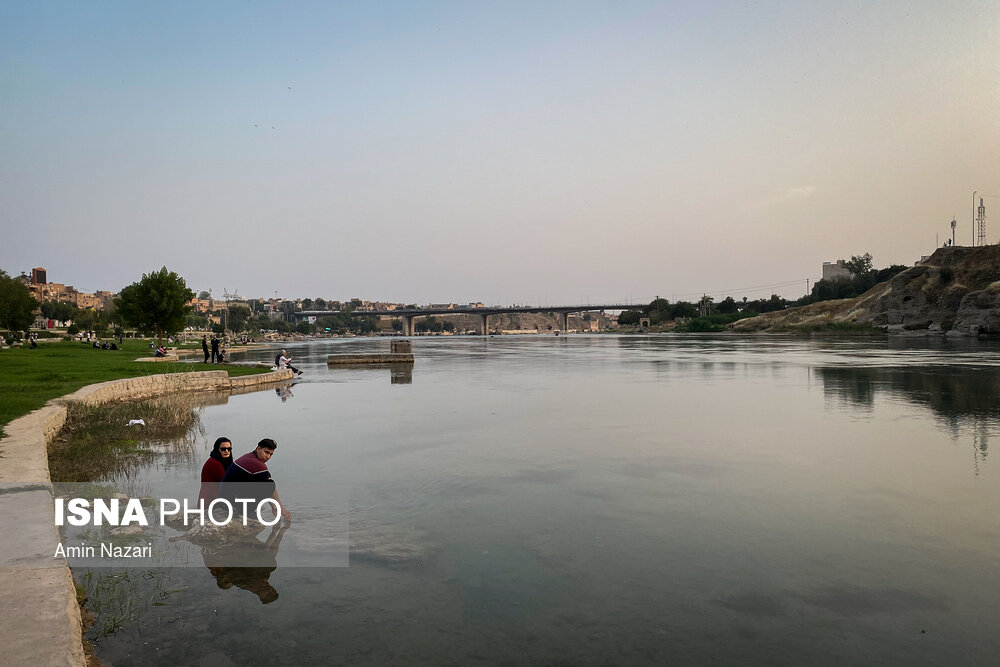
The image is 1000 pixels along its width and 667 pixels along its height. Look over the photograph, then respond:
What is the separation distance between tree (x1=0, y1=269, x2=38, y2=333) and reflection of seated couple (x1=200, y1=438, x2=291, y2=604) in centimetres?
5578

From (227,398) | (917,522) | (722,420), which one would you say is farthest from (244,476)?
(227,398)

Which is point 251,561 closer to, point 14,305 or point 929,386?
point 929,386

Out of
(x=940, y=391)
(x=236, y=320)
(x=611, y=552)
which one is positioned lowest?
(x=611, y=552)

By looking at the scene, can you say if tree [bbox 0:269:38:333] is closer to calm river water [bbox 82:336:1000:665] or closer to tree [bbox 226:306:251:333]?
calm river water [bbox 82:336:1000:665]

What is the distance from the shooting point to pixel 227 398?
2534 cm

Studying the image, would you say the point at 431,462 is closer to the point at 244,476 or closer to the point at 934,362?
the point at 244,476

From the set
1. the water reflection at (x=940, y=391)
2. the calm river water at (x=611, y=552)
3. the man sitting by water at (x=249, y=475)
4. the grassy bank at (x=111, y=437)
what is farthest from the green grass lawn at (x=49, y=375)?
the water reflection at (x=940, y=391)

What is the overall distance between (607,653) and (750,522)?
4104 mm

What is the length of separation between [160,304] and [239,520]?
52.8 meters

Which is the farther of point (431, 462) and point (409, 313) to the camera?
point (409, 313)

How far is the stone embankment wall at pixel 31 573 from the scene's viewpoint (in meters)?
4.40

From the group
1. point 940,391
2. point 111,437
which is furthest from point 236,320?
point 940,391

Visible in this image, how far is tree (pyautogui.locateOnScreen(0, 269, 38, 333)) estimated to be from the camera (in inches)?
2061

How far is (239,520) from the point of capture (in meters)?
8.37
